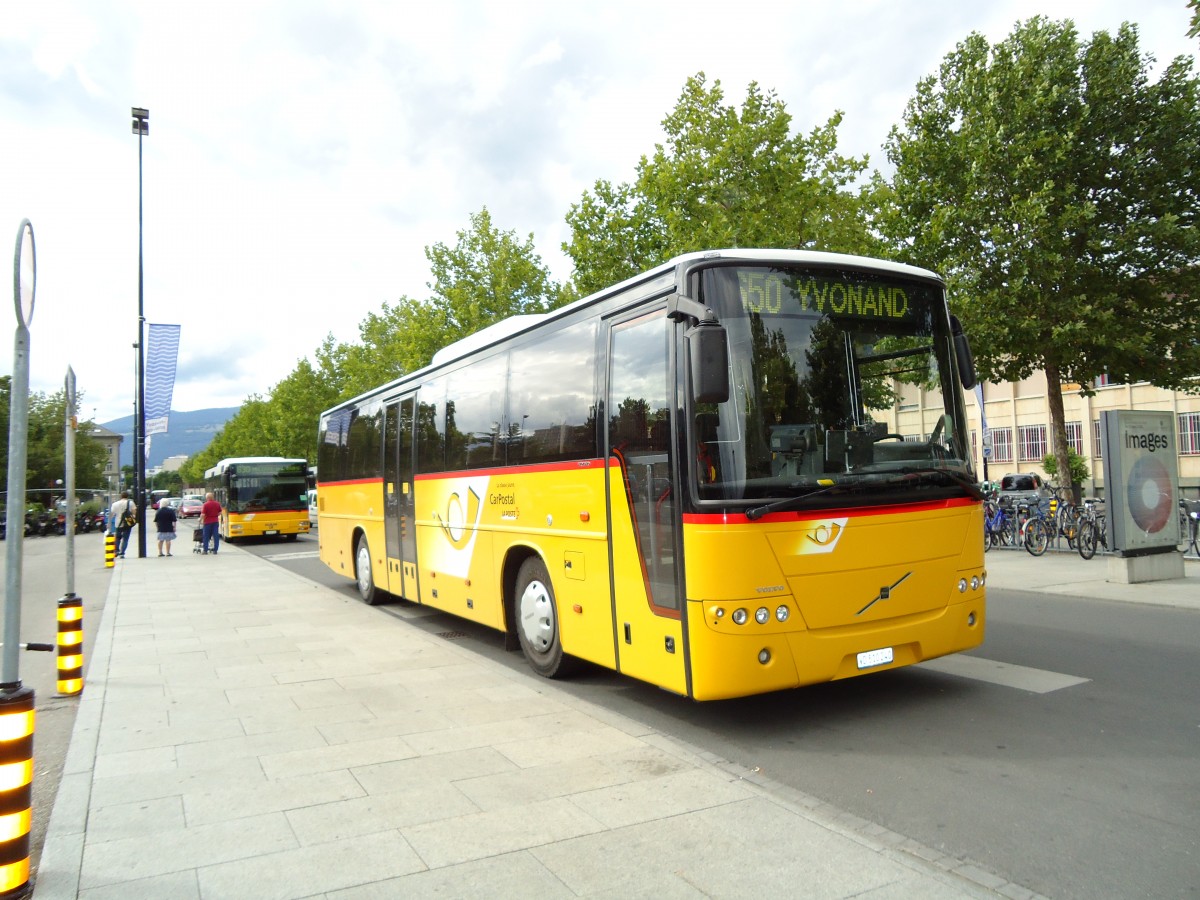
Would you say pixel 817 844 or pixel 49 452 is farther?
pixel 49 452

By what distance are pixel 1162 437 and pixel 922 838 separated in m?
11.8

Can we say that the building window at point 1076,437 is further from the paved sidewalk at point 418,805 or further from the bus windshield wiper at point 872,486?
the paved sidewalk at point 418,805

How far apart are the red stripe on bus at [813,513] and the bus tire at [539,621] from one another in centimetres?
243

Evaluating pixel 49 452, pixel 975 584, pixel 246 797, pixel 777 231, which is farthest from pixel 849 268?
pixel 49 452

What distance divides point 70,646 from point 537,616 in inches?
172

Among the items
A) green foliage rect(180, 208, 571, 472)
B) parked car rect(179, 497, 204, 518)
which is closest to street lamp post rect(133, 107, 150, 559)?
green foliage rect(180, 208, 571, 472)

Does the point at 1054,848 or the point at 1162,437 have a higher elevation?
the point at 1162,437

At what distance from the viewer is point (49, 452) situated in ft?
228

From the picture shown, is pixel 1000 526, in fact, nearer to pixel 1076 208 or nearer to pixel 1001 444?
pixel 1076 208

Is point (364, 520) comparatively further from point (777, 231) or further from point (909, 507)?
point (777, 231)

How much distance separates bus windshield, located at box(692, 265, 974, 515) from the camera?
5.63 meters

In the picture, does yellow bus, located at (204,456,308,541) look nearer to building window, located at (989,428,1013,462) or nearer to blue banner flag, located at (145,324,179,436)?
blue banner flag, located at (145,324,179,436)

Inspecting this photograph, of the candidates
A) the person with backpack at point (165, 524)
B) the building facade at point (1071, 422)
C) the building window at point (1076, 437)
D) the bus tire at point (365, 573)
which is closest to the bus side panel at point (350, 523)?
the bus tire at point (365, 573)

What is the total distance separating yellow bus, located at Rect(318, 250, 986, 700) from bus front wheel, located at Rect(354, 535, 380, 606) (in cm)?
638
